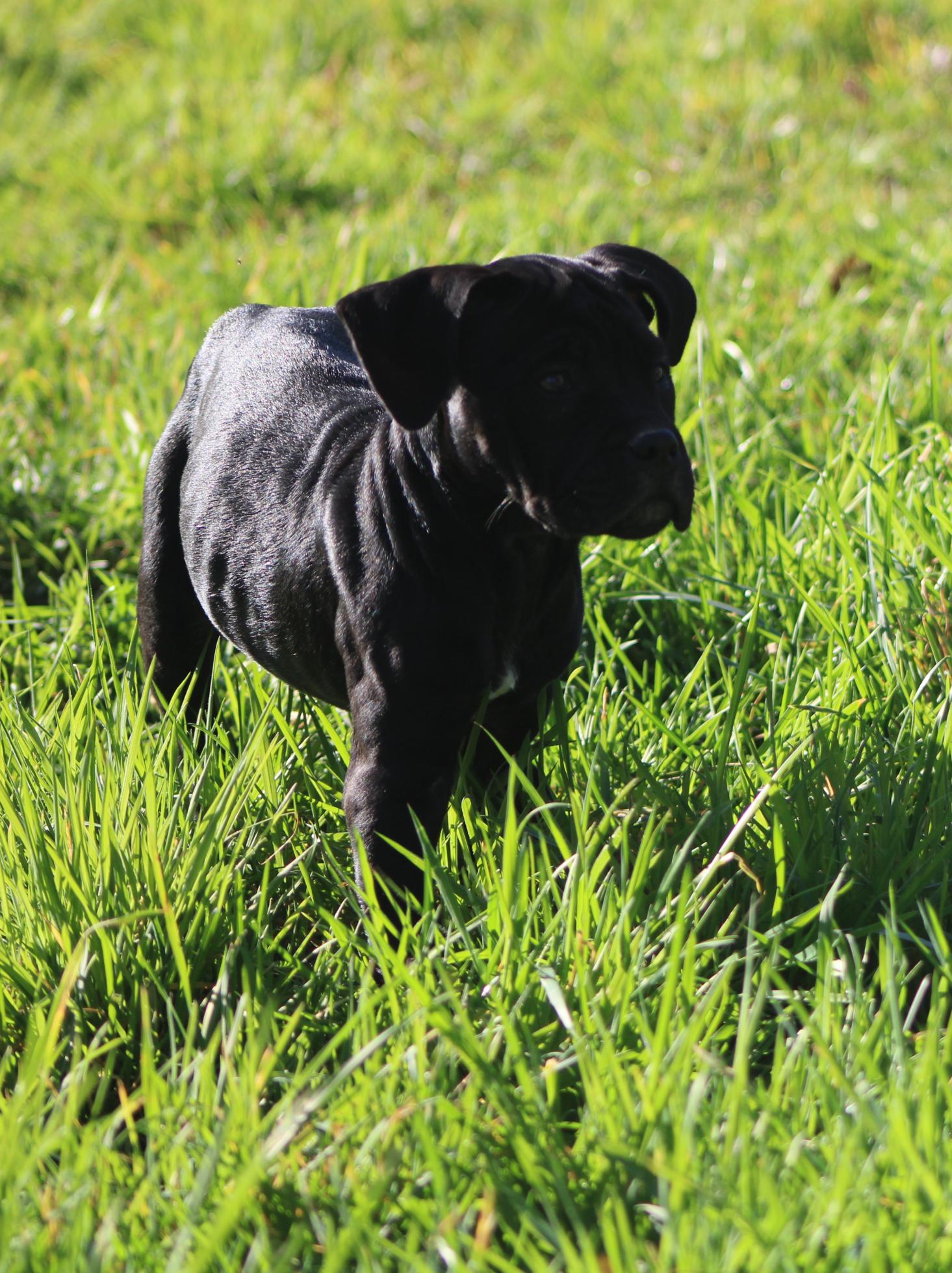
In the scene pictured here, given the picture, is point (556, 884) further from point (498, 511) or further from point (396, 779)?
point (498, 511)

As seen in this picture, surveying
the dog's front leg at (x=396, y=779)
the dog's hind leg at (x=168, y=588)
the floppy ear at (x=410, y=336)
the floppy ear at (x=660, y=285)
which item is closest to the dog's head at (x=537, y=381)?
the floppy ear at (x=410, y=336)

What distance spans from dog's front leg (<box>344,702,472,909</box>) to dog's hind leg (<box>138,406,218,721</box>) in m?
0.83

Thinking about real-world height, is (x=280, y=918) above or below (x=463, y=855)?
below

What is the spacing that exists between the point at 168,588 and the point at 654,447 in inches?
53.5

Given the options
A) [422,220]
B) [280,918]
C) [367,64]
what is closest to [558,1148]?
[280,918]

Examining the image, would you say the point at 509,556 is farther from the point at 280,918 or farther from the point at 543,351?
the point at 280,918

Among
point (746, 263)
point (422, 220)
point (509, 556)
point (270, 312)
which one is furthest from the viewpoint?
point (422, 220)

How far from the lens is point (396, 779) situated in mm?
2320

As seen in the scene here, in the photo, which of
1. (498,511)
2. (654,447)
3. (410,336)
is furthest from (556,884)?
(410,336)

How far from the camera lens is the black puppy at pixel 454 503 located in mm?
2207

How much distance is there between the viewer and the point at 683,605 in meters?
3.19

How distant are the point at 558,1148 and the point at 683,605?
65.0 inches

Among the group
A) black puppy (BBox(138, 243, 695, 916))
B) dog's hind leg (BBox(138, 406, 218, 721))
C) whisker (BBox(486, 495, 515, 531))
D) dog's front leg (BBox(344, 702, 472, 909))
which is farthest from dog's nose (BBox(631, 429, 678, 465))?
dog's hind leg (BBox(138, 406, 218, 721))

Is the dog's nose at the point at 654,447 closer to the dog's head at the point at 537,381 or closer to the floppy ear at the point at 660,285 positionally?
the dog's head at the point at 537,381
